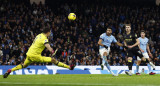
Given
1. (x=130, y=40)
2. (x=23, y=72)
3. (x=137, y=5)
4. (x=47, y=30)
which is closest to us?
(x=47, y=30)

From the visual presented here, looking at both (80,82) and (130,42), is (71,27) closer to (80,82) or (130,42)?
(130,42)

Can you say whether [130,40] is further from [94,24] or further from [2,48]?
[94,24]

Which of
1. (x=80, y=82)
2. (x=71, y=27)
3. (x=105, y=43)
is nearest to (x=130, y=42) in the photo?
(x=105, y=43)

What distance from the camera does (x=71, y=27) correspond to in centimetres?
2806

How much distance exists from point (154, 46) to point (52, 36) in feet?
28.0

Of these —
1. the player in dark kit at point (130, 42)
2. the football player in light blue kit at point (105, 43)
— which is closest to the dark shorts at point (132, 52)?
the player in dark kit at point (130, 42)

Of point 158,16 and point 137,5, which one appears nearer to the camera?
point 158,16

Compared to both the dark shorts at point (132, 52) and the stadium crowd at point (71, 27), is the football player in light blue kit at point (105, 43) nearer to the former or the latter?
the dark shorts at point (132, 52)

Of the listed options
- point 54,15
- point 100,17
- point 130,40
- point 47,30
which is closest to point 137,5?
point 100,17

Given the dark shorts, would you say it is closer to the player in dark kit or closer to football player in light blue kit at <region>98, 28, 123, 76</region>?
the player in dark kit

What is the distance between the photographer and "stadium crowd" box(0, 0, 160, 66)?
24.8 metres

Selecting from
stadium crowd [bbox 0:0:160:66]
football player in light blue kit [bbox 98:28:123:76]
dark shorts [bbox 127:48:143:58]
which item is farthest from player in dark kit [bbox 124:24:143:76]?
stadium crowd [bbox 0:0:160:66]

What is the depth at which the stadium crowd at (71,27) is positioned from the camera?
2481 cm

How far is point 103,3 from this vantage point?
34812mm
